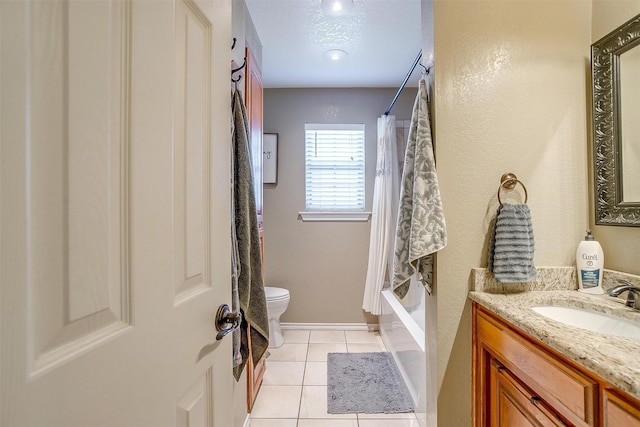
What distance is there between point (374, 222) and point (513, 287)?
5.02 feet

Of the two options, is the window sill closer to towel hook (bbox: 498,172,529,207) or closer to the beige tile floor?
the beige tile floor

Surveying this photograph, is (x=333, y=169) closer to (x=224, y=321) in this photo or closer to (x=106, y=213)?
(x=224, y=321)

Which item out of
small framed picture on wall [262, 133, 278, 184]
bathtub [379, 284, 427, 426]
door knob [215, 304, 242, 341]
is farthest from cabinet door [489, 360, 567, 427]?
small framed picture on wall [262, 133, 278, 184]

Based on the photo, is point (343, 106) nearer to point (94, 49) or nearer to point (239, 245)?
point (239, 245)

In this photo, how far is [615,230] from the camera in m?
1.20

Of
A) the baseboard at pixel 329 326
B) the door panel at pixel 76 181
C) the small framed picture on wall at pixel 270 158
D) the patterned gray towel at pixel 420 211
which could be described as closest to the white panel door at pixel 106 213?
the door panel at pixel 76 181

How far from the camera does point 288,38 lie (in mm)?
2146

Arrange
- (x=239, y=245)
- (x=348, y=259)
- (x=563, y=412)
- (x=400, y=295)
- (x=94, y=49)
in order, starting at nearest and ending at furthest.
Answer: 1. (x=94, y=49)
2. (x=563, y=412)
3. (x=239, y=245)
4. (x=400, y=295)
5. (x=348, y=259)

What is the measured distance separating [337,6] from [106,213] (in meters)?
1.79

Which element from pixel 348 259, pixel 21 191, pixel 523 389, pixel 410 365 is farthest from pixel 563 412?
pixel 348 259

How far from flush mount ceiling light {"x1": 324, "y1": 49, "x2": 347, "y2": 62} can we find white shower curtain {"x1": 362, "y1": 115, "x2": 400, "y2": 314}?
25.7 inches

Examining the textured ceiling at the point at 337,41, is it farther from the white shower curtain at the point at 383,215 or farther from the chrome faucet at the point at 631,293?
the chrome faucet at the point at 631,293

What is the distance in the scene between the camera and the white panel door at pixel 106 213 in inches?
13.2

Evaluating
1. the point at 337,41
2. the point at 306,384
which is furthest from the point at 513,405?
the point at 337,41
